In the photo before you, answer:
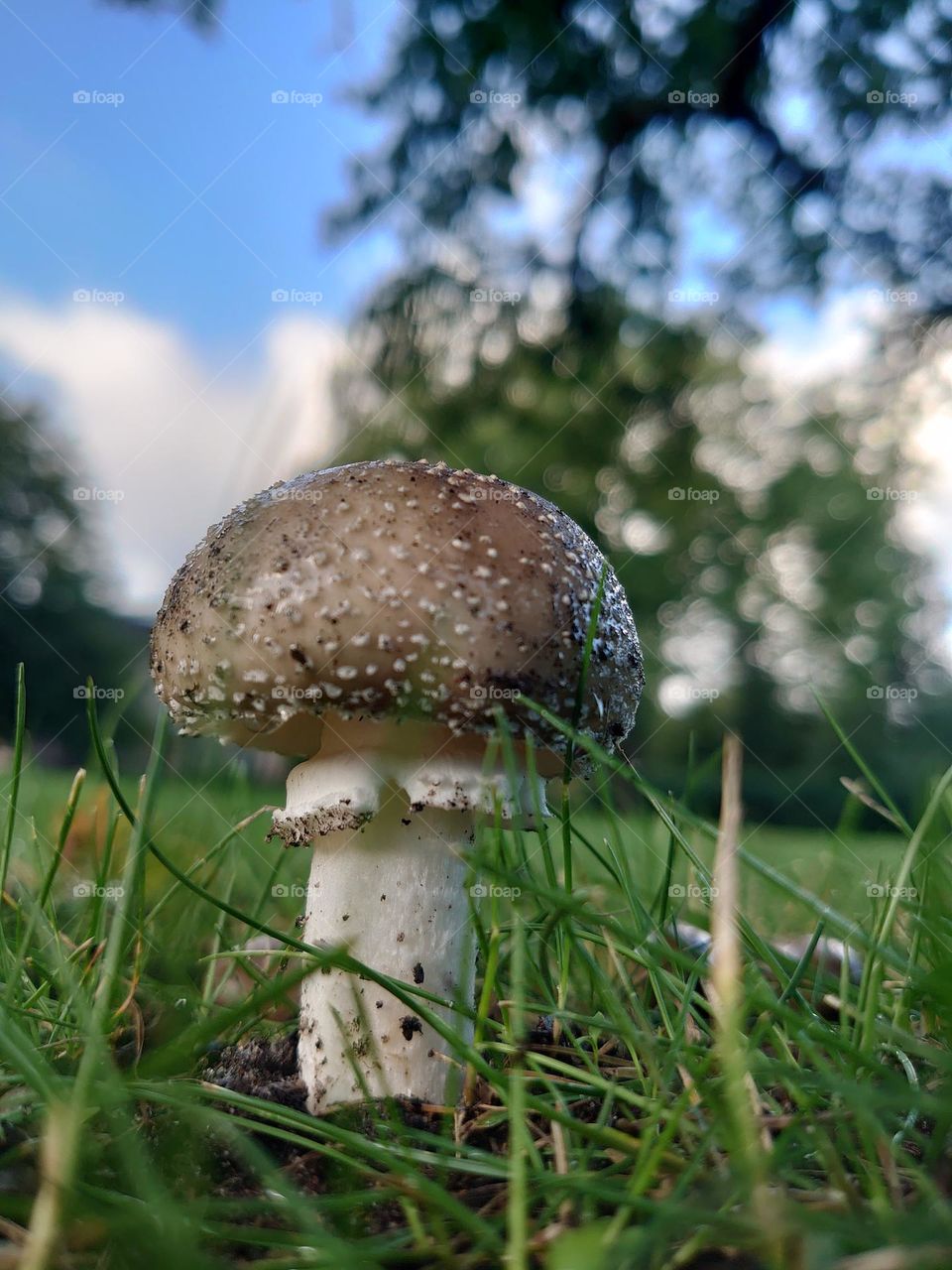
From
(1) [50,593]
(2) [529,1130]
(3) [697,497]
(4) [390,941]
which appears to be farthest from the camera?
(1) [50,593]

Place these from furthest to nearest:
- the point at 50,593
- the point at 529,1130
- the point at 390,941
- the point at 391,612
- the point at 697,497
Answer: the point at 50,593 → the point at 697,497 → the point at 390,941 → the point at 391,612 → the point at 529,1130

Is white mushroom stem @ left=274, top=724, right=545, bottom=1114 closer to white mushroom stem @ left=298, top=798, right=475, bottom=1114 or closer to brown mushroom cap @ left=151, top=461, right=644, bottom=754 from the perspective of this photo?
white mushroom stem @ left=298, top=798, right=475, bottom=1114

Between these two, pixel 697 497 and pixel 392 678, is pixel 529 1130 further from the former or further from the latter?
pixel 697 497

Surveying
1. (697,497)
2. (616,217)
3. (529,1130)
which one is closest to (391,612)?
(529,1130)

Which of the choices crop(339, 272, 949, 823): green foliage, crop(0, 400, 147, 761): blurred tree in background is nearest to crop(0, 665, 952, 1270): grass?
crop(339, 272, 949, 823): green foliage

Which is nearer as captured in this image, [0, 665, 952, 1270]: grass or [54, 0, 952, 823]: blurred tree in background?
[0, 665, 952, 1270]: grass

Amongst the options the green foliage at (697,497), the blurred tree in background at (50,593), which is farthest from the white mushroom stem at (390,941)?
Result: the blurred tree in background at (50,593)

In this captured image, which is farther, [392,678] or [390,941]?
[390,941]

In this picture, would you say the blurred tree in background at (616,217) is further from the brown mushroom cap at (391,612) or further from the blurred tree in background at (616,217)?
the brown mushroom cap at (391,612)
